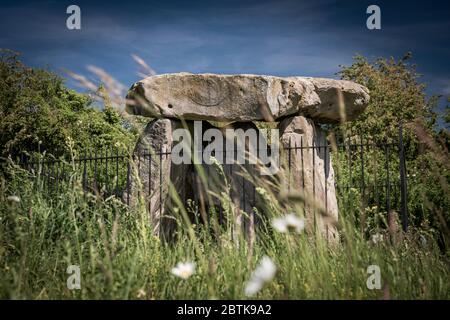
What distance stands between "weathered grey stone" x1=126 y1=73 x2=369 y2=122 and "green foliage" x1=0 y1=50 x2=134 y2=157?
4332mm

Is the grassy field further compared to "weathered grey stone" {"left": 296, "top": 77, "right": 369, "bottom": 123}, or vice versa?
"weathered grey stone" {"left": 296, "top": 77, "right": 369, "bottom": 123}

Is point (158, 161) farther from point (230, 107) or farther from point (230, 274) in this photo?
point (230, 274)

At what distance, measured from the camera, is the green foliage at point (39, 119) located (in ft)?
37.6

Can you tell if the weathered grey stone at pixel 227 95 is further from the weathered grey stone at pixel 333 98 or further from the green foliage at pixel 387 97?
the green foliage at pixel 387 97

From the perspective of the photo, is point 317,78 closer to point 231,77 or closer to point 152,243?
point 231,77

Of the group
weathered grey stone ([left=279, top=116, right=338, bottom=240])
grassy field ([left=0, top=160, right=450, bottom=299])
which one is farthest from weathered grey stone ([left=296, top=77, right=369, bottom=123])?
grassy field ([left=0, top=160, right=450, bottom=299])

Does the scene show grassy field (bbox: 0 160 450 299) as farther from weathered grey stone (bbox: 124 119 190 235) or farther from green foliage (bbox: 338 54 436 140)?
green foliage (bbox: 338 54 436 140)

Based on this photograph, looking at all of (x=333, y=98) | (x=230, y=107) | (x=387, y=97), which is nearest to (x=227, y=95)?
(x=230, y=107)

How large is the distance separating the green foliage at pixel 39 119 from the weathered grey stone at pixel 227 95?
4.33 meters

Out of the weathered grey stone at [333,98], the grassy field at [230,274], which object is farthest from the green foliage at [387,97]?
the grassy field at [230,274]

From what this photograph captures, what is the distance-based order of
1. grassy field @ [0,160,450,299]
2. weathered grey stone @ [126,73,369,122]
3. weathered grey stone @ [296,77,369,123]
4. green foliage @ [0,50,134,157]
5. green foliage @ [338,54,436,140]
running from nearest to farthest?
grassy field @ [0,160,450,299]
weathered grey stone @ [126,73,369,122]
weathered grey stone @ [296,77,369,123]
green foliage @ [0,50,134,157]
green foliage @ [338,54,436,140]

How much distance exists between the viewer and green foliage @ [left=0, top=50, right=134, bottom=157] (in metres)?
11.5

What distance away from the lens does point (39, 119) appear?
11977mm

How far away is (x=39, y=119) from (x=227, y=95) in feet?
24.3
